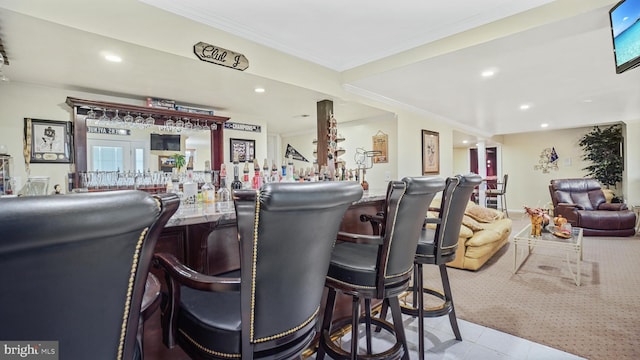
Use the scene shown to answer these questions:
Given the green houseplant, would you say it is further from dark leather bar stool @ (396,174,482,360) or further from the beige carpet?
dark leather bar stool @ (396,174,482,360)

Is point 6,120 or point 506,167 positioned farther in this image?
point 506,167

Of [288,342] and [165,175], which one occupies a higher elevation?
[165,175]

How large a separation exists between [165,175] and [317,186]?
11.5ft

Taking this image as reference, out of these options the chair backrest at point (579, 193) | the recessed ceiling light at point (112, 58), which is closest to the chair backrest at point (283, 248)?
the recessed ceiling light at point (112, 58)

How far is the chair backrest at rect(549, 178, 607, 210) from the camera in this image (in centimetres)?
596

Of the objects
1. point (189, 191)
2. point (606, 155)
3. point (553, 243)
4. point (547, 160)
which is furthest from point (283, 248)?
point (547, 160)

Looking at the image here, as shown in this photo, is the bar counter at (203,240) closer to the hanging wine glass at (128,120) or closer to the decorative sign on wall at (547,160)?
the hanging wine glass at (128,120)

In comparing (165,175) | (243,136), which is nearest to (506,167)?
(243,136)

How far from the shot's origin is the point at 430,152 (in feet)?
17.7

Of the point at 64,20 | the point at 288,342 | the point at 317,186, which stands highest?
the point at 64,20

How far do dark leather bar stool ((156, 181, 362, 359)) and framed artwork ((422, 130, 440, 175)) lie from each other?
180 inches

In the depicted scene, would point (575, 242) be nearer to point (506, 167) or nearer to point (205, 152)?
point (205, 152)

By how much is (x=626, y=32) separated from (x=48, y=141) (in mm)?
5047

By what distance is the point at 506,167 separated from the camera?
9086 millimetres
